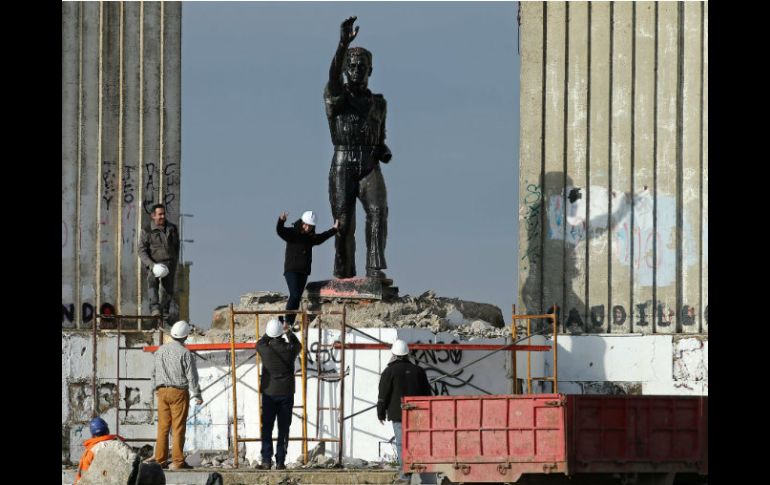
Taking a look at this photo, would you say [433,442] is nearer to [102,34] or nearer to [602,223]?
[602,223]

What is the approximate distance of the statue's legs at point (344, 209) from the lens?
22.3 meters

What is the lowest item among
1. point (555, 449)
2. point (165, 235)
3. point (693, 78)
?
point (555, 449)

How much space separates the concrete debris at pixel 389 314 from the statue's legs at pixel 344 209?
68cm

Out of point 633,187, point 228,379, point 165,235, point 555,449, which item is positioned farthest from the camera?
point 633,187

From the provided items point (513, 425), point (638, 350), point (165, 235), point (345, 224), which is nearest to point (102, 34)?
point (165, 235)

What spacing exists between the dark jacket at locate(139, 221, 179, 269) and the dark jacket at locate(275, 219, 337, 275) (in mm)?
3614

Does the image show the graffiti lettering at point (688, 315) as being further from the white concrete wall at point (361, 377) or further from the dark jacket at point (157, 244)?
the dark jacket at point (157, 244)

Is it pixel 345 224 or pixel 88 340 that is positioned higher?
pixel 345 224

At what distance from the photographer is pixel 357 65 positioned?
21953 mm

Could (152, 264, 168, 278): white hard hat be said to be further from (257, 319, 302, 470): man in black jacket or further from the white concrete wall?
(257, 319, 302, 470): man in black jacket

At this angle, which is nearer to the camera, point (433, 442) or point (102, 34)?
point (433, 442)

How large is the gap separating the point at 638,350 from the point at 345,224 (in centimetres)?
597

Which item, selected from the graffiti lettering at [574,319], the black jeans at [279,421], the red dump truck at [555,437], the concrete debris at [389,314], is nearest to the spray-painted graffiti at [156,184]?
the concrete debris at [389,314]

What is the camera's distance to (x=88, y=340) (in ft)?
78.0
